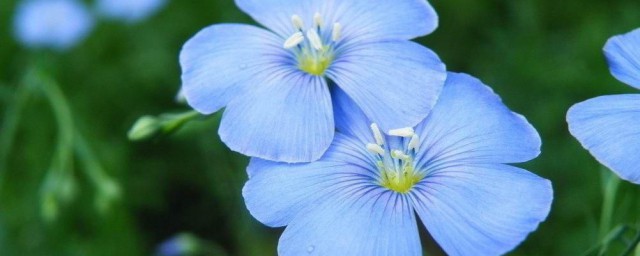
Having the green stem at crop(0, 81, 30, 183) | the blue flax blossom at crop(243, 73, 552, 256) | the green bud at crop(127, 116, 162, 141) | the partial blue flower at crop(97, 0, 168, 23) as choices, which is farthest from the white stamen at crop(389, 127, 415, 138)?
the partial blue flower at crop(97, 0, 168, 23)

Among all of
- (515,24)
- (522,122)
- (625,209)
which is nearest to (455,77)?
(522,122)

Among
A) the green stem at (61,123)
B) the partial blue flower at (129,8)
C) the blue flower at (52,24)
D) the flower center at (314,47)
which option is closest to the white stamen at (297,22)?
the flower center at (314,47)

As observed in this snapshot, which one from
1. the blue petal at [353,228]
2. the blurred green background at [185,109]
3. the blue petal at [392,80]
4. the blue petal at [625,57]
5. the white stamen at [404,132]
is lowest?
the blurred green background at [185,109]

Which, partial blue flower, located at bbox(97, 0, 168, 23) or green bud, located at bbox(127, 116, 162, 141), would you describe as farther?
partial blue flower, located at bbox(97, 0, 168, 23)

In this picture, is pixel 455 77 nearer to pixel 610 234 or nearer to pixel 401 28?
pixel 401 28

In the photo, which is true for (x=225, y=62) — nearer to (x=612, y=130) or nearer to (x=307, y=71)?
(x=307, y=71)

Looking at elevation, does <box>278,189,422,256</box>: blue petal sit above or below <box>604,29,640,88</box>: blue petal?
below

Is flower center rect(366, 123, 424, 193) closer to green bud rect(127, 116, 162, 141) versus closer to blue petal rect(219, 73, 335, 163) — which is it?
blue petal rect(219, 73, 335, 163)

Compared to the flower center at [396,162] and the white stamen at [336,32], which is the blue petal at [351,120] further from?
the white stamen at [336,32]
